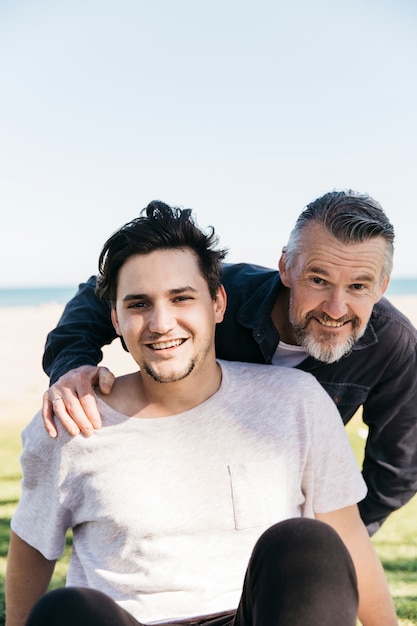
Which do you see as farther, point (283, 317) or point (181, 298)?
point (283, 317)

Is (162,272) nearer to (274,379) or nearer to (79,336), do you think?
(274,379)

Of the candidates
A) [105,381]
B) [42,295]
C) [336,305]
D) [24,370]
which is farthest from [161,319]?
[42,295]

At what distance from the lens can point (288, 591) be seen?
1534 mm

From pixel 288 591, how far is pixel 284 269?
1325 millimetres

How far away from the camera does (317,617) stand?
4.83ft

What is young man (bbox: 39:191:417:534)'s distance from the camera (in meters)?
2.41

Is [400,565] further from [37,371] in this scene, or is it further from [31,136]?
[31,136]

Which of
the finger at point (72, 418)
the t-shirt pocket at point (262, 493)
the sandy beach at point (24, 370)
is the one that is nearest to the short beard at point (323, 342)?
the t-shirt pocket at point (262, 493)

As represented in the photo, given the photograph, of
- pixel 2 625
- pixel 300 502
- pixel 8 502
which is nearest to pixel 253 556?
pixel 300 502

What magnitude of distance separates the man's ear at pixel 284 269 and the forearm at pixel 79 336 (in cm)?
69

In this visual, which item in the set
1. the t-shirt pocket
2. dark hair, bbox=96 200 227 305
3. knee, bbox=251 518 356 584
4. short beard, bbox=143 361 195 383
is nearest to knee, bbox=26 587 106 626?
knee, bbox=251 518 356 584

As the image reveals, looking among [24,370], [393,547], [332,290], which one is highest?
[332,290]

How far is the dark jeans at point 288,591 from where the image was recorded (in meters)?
1.50

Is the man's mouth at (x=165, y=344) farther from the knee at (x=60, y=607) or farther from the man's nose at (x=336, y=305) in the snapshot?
the knee at (x=60, y=607)
